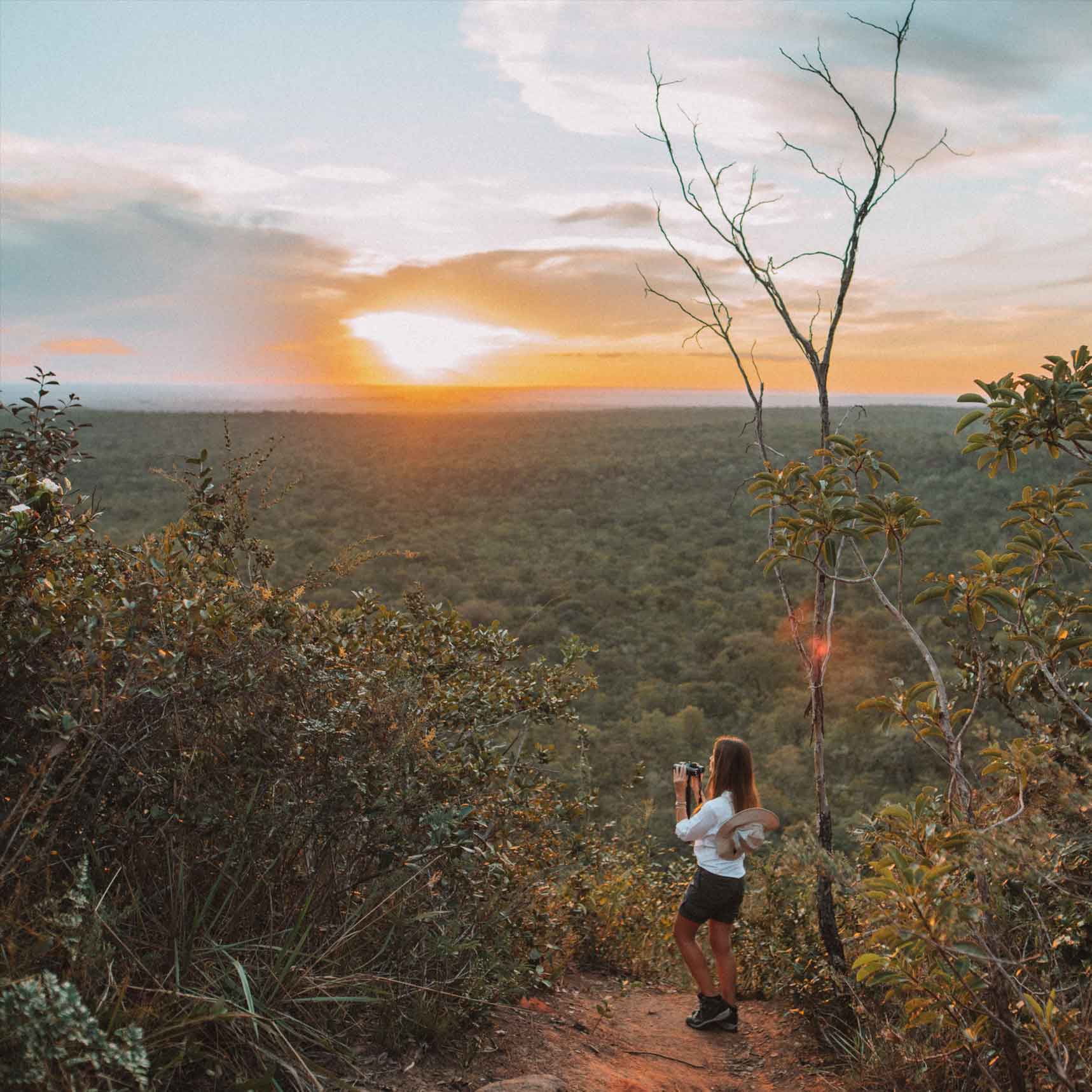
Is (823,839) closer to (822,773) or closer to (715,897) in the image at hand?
(822,773)

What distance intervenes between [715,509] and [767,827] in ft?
89.3

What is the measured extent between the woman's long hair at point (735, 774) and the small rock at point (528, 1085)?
184 cm

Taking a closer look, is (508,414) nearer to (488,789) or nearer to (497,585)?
(497,585)

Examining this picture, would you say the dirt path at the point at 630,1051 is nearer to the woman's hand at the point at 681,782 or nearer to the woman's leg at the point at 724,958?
the woman's leg at the point at 724,958

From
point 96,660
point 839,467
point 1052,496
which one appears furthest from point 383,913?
point 1052,496

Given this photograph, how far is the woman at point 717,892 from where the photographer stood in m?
4.55

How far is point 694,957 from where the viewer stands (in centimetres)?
459

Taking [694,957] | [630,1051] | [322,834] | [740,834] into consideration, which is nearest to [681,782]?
[740,834]

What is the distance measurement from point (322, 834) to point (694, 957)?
2358mm

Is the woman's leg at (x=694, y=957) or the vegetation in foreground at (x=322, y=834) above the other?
the vegetation in foreground at (x=322, y=834)

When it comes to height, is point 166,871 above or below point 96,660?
below

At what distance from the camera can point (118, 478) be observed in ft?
113

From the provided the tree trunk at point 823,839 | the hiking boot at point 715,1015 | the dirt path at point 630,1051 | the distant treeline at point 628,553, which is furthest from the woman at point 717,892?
the distant treeline at point 628,553

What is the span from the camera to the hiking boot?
4.52 m
